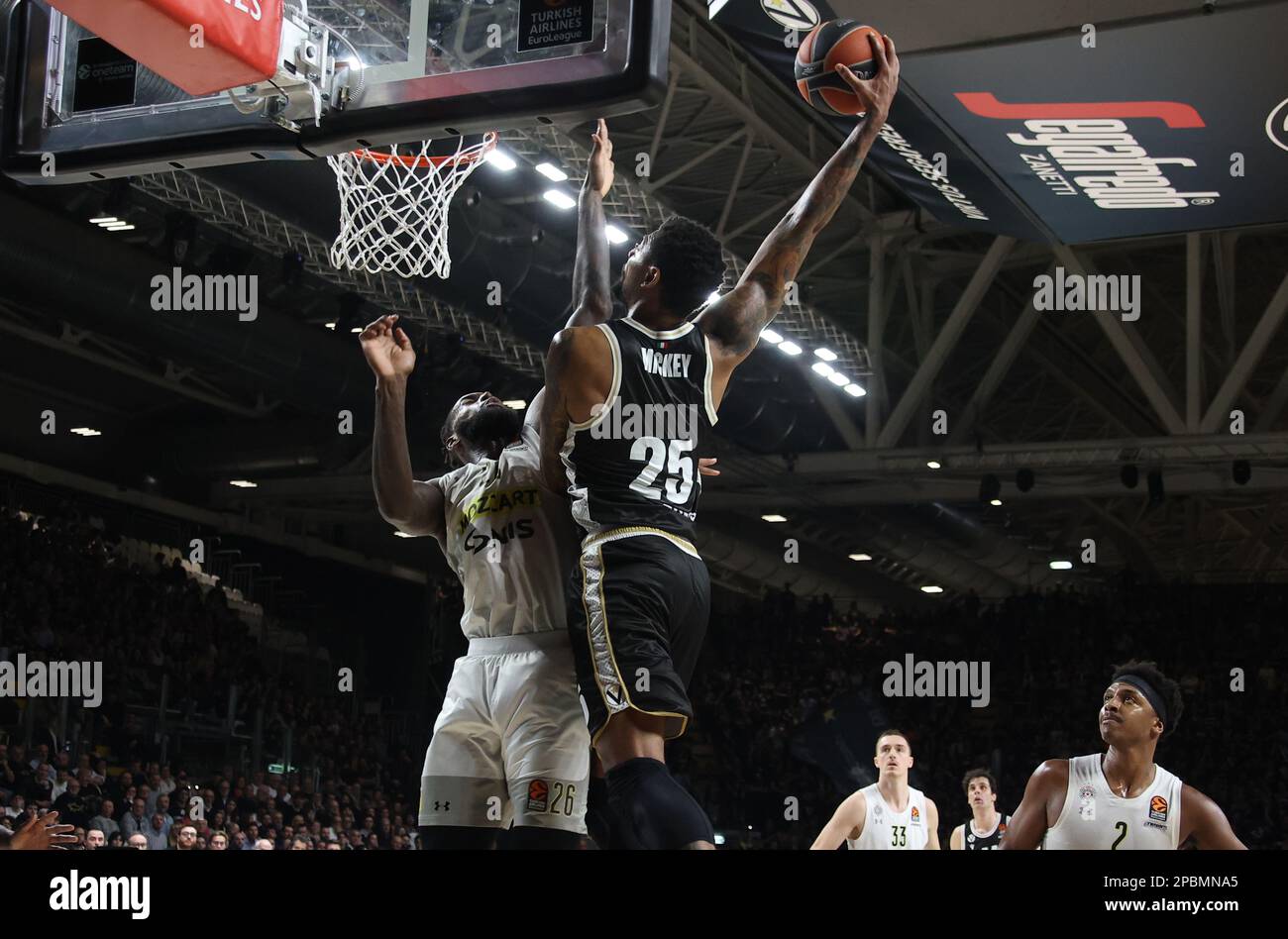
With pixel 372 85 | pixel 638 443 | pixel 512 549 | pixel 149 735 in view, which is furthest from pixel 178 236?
pixel 638 443

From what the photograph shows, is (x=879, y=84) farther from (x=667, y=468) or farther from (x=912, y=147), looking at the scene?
(x=912, y=147)

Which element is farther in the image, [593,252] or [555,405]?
[593,252]

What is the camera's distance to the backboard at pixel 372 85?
403 centimetres

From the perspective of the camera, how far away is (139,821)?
11828 mm

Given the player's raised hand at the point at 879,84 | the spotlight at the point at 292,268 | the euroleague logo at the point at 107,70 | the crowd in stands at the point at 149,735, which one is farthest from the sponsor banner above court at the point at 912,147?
the crowd in stands at the point at 149,735

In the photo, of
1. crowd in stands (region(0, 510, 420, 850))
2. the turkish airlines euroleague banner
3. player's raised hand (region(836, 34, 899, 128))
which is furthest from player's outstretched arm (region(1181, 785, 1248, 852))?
crowd in stands (region(0, 510, 420, 850))

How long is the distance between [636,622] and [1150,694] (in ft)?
6.98

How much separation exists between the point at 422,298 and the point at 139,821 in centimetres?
493

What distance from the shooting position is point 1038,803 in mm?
4508

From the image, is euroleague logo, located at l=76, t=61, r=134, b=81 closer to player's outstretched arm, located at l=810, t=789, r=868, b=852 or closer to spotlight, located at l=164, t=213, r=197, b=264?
Answer: player's outstretched arm, located at l=810, t=789, r=868, b=852

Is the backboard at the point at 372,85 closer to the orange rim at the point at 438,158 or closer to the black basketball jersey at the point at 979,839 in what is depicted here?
the orange rim at the point at 438,158

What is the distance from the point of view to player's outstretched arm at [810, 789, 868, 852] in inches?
269
